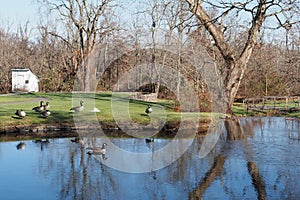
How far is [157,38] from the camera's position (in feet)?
104

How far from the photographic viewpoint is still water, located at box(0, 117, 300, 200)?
7480 millimetres

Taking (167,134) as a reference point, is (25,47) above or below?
above

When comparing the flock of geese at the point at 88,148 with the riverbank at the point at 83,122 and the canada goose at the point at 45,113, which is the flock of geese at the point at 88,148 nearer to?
the riverbank at the point at 83,122

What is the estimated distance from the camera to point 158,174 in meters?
8.91

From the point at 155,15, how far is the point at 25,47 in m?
15.6

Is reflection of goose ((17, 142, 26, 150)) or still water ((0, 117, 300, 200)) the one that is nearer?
still water ((0, 117, 300, 200))

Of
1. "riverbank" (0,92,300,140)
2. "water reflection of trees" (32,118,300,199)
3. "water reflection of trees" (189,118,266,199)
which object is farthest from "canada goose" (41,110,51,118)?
"water reflection of trees" (189,118,266,199)

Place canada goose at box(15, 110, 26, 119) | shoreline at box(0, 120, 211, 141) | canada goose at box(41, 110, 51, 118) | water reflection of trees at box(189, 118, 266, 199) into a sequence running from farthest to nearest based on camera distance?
canada goose at box(41, 110, 51, 118)
canada goose at box(15, 110, 26, 119)
shoreline at box(0, 120, 211, 141)
water reflection of trees at box(189, 118, 266, 199)

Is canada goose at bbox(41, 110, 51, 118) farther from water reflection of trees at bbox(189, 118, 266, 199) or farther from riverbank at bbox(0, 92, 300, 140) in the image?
water reflection of trees at bbox(189, 118, 266, 199)

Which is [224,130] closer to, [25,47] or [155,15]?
[155,15]

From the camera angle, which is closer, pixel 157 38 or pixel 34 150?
pixel 34 150

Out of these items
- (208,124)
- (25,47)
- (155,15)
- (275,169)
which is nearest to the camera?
(275,169)

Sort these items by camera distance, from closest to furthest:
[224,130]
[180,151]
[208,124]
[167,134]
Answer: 1. [180,151]
2. [167,134]
3. [224,130]
4. [208,124]

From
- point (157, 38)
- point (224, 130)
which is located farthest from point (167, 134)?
point (157, 38)
